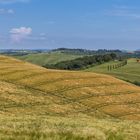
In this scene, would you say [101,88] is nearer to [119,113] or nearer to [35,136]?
[119,113]

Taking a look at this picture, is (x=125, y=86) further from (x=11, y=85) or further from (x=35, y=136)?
(x=35, y=136)

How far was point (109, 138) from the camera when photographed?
2111 centimetres

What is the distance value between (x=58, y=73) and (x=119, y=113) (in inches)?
720

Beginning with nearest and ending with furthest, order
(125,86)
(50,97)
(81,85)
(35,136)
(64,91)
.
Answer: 1. (35,136)
2. (50,97)
3. (64,91)
4. (81,85)
5. (125,86)

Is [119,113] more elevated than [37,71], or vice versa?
[37,71]

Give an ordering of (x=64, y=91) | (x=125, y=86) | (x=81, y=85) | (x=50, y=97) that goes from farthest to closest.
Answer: (x=125, y=86) < (x=81, y=85) < (x=64, y=91) < (x=50, y=97)

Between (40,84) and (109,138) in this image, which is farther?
(40,84)

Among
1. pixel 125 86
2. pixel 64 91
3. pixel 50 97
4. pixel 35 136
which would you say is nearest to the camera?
pixel 35 136

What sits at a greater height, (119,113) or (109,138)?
(109,138)

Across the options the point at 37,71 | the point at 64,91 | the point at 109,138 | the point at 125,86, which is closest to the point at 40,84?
the point at 64,91

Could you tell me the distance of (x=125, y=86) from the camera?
70312 millimetres

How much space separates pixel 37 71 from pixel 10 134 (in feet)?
168

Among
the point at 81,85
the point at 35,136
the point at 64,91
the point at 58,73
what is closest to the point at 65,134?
the point at 35,136

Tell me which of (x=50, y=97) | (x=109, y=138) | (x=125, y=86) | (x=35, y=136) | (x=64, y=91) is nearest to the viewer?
(x=35, y=136)
